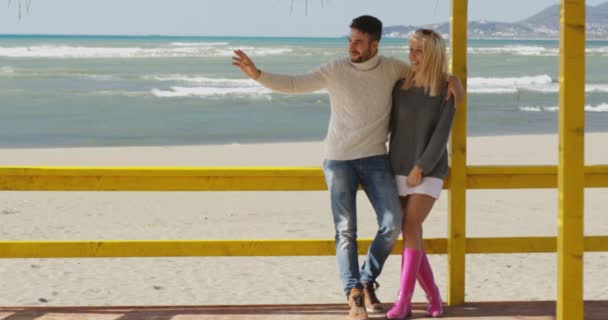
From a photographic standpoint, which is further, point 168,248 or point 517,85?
point 517,85

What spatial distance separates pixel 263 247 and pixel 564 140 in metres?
1.56

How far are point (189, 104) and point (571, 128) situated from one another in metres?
19.9

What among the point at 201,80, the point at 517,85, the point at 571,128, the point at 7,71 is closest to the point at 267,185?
the point at 571,128

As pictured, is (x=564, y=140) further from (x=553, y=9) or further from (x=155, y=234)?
(x=553, y=9)

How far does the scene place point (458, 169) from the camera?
4332 mm

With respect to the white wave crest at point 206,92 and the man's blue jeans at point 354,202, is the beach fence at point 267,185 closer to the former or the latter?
the man's blue jeans at point 354,202

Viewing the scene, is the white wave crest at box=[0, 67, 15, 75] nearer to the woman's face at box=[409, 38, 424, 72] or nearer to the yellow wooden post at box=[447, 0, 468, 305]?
the yellow wooden post at box=[447, 0, 468, 305]

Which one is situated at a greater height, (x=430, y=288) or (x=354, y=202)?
(x=354, y=202)

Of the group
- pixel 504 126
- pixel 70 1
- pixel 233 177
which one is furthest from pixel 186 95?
pixel 70 1

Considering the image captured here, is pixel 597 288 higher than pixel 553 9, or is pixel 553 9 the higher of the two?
pixel 553 9

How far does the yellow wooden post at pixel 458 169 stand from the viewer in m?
4.26

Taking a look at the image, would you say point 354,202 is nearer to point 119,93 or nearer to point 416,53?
point 416,53

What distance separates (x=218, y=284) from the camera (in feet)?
22.9

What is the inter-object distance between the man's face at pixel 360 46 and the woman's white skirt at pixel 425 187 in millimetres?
513
